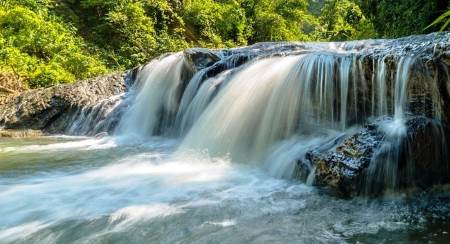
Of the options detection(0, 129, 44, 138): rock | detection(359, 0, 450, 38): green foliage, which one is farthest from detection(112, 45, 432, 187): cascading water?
detection(359, 0, 450, 38): green foliage

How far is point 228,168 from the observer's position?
564 centimetres

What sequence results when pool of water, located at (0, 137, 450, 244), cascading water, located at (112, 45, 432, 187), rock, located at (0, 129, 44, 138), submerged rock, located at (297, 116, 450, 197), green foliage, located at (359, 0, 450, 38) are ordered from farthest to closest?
1. green foliage, located at (359, 0, 450, 38)
2. rock, located at (0, 129, 44, 138)
3. cascading water, located at (112, 45, 432, 187)
4. submerged rock, located at (297, 116, 450, 197)
5. pool of water, located at (0, 137, 450, 244)

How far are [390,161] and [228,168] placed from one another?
2.12 metres

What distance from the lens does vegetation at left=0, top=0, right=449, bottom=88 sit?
39.2 ft

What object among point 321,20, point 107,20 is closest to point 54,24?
point 107,20

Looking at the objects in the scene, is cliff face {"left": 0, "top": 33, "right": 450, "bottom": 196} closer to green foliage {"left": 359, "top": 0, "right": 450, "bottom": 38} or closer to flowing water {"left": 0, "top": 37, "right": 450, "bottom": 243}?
flowing water {"left": 0, "top": 37, "right": 450, "bottom": 243}

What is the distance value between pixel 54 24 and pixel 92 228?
1355cm

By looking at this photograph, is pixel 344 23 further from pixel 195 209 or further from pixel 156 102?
pixel 195 209

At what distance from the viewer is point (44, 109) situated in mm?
10016

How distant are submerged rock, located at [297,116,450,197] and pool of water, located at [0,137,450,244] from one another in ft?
0.49

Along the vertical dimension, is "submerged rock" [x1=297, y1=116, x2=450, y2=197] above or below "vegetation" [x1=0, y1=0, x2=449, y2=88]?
below

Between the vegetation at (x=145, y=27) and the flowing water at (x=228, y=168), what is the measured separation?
12.5 feet

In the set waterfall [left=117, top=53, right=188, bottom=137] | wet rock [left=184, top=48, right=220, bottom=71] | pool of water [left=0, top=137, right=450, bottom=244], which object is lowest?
pool of water [left=0, top=137, right=450, bottom=244]

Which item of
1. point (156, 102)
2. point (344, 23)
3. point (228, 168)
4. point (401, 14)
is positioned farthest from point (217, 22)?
point (228, 168)
